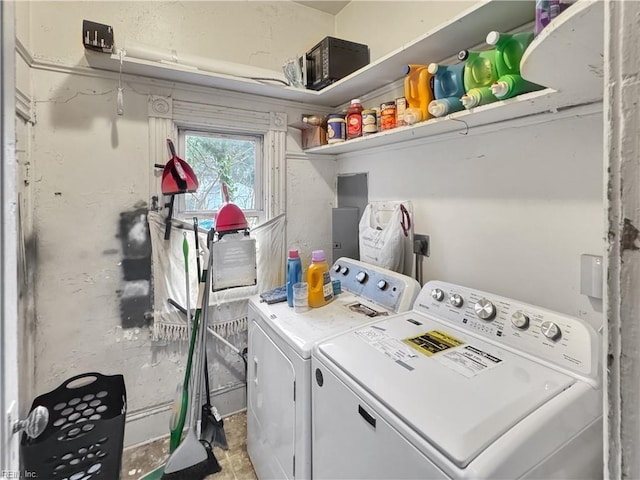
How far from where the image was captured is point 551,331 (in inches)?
39.6

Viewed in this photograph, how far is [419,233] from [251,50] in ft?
5.42

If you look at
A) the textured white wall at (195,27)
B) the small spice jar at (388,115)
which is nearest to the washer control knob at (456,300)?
the small spice jar at (388,115)

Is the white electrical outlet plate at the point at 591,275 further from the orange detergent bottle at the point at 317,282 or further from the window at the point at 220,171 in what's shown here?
the window at the point at 220,171

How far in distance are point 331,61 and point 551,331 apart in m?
1.81

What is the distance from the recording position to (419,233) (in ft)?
6.02

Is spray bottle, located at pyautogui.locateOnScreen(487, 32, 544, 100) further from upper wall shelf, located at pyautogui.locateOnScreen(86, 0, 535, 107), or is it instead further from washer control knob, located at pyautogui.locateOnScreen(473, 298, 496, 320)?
washer control knob, located at pyautogui.locateOnScreen(473, 298, 496, 320)

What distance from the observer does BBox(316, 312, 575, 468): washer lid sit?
2.42 feet

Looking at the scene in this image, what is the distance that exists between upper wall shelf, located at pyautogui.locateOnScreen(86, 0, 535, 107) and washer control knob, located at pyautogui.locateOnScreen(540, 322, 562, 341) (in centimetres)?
110

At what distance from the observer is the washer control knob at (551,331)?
0.99 metres

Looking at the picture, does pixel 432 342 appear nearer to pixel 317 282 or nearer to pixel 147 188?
pixel 317 282

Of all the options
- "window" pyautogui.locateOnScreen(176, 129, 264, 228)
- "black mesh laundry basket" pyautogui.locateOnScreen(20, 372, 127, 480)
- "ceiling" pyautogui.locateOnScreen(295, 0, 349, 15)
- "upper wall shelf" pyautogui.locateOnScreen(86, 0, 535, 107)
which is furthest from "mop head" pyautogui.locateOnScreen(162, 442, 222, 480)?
"ceiling" pyautogui.locateOnScreen(295, 0, 349, 15)

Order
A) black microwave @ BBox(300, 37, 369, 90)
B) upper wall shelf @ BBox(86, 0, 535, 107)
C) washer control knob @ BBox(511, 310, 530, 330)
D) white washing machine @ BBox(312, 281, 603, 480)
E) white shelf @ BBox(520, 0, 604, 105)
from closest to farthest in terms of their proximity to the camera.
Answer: white shelf @ BBox(520, 0, 604, 105), white washing machine @ BBox(312, 281, 603, 480), washer control knob @ BBox(511, 310, 530, 330), upper wall shelf @ BBox(86, 0, 535, 107), black microwave @ BBox(300, 37, 369, 90)

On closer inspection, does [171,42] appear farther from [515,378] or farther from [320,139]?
[515,378]

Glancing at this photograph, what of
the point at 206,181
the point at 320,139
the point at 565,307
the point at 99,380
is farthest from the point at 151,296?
the point at 565,307
